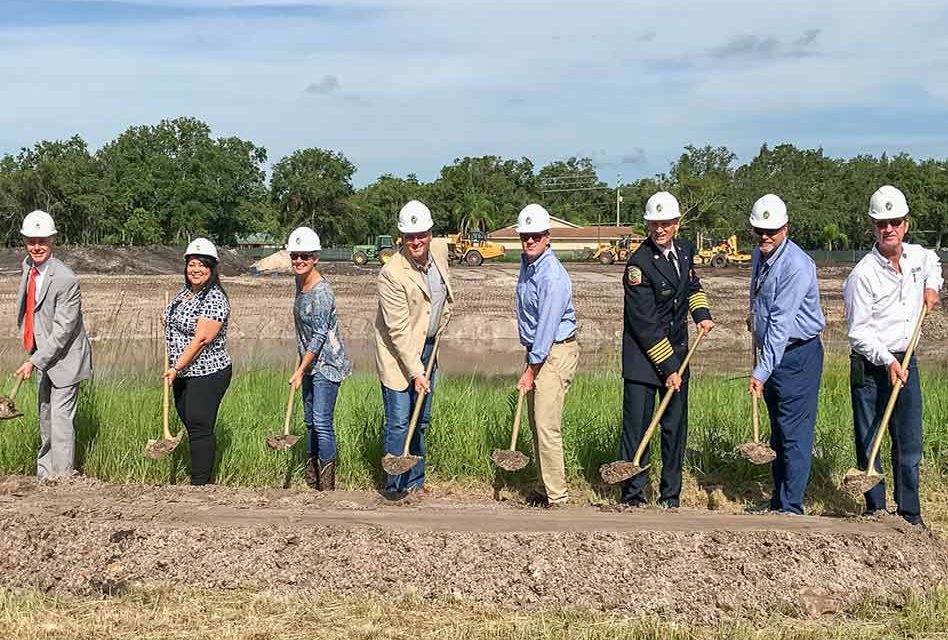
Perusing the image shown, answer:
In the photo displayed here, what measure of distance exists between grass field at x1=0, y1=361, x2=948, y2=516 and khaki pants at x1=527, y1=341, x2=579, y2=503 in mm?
618

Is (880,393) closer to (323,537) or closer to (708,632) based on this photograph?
(708,632)

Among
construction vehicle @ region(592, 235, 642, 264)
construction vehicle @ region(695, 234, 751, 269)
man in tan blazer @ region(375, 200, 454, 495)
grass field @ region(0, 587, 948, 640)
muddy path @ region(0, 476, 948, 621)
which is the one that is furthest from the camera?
construction vehicle @ region(592, 235, 642, 264)

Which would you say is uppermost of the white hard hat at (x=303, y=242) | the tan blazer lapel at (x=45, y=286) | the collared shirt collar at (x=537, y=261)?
the white hard hat at (x=303, y=242)

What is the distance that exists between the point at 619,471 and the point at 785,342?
1.20 metres

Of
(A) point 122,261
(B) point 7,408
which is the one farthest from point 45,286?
(A) point 122,261

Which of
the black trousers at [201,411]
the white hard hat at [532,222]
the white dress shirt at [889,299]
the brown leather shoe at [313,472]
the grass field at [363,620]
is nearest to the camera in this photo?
the grass field at [363,620]

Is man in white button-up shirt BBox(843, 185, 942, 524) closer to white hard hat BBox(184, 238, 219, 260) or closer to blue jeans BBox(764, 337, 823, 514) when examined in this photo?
blue jeans BBox(764, 337, 823, 514)

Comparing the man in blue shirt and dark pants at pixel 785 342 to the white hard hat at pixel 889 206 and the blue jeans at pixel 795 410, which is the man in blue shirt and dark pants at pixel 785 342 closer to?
the blue jeans at pixel 795 410

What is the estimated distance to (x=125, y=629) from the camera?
399cm

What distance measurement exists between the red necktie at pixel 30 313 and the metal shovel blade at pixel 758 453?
448cm

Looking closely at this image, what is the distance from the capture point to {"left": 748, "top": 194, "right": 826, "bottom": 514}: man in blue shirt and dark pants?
17.7 ft

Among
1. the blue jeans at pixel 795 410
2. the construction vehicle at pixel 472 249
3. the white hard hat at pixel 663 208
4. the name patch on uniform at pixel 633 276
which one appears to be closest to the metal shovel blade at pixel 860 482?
the blue jeans at pixel 795 410

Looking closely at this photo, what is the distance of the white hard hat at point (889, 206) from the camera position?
525 centimetres

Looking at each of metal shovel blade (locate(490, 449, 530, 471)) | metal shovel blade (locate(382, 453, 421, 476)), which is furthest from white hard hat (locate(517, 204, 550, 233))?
metal shovel blade (locate(382, 453, 421, 476))
